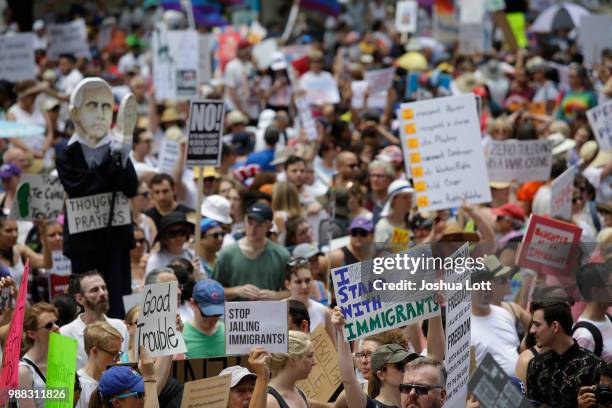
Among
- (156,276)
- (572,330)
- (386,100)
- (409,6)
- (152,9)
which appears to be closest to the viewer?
(572,330)

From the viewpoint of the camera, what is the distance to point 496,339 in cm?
923

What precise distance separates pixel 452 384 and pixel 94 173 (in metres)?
4.20

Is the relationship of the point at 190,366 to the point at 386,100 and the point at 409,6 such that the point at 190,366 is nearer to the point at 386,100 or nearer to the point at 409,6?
the point at 386,100

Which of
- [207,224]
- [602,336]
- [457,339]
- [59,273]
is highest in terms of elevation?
[457,339]

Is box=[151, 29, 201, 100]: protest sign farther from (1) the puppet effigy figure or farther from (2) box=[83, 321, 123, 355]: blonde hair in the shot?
(2) box=[83, 321, 123, 355]: blonde hair

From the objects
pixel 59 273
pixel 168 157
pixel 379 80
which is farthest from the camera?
pixel 379 80

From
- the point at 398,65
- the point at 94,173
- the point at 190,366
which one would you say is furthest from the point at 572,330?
the point at 398,65

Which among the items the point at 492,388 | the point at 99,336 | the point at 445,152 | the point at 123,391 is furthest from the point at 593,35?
the point at 492,388

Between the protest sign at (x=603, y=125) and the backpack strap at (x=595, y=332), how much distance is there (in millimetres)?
5508

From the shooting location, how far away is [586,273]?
8391 millimetres

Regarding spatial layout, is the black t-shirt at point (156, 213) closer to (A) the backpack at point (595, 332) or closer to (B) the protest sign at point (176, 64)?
(A) the backpack at point (595, 332)

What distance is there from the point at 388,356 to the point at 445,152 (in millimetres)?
4740

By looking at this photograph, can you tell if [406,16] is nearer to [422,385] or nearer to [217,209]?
[217,209]

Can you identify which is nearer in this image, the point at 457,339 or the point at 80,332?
the point at 457,339
